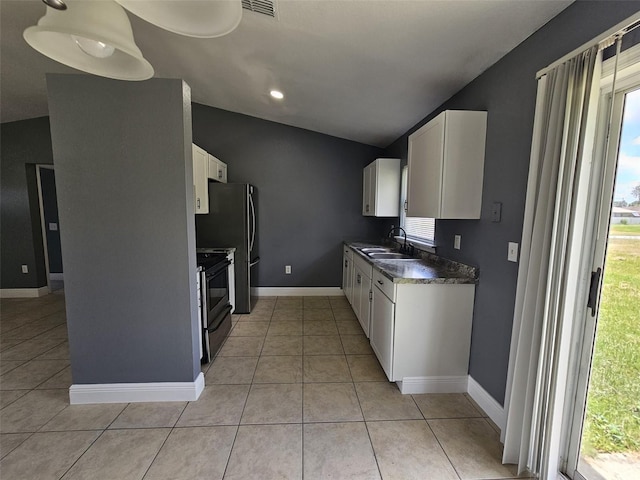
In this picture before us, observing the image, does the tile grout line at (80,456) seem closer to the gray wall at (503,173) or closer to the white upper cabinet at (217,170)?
the gray wall at (503,173)

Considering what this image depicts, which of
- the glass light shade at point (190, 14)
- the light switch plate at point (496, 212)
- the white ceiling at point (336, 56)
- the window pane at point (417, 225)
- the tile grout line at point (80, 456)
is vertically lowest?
the tile grout line at point (80, 456)

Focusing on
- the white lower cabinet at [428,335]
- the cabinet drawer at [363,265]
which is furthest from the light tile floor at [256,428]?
the cabinet drawer at [363,265]

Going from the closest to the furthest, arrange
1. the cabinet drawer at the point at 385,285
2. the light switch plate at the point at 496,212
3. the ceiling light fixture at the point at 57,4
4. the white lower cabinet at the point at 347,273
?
the ceiling light fixture at the point at 57,4
the light switch plate at the point at 496,212
the cabinet drawer at the point at 385,285
the white lower cabinet at the point at 347,273

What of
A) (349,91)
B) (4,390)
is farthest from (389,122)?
(4,390)

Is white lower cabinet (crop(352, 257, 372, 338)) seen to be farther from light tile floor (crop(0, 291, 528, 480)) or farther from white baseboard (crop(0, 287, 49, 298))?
white baseboard (crop(0, 287, 49, 298))

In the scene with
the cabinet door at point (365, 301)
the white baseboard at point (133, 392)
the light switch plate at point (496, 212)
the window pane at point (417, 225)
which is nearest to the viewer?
the light switch plate at point (496, 212)

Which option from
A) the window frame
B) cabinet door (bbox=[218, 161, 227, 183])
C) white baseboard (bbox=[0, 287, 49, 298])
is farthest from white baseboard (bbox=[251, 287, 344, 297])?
white baseboard (bbox=[0, 287, 49, 298])

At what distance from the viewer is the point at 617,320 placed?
1.26m

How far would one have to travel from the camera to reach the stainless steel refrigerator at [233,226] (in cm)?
367

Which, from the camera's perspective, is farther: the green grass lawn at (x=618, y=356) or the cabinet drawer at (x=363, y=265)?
the cabinet drawer at (x=363, y=265)

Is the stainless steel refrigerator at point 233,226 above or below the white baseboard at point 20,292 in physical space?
above

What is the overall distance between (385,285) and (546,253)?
1138mm

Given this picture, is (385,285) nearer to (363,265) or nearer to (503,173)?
(363,265)

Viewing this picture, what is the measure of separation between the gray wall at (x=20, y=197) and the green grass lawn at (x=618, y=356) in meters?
6.34
